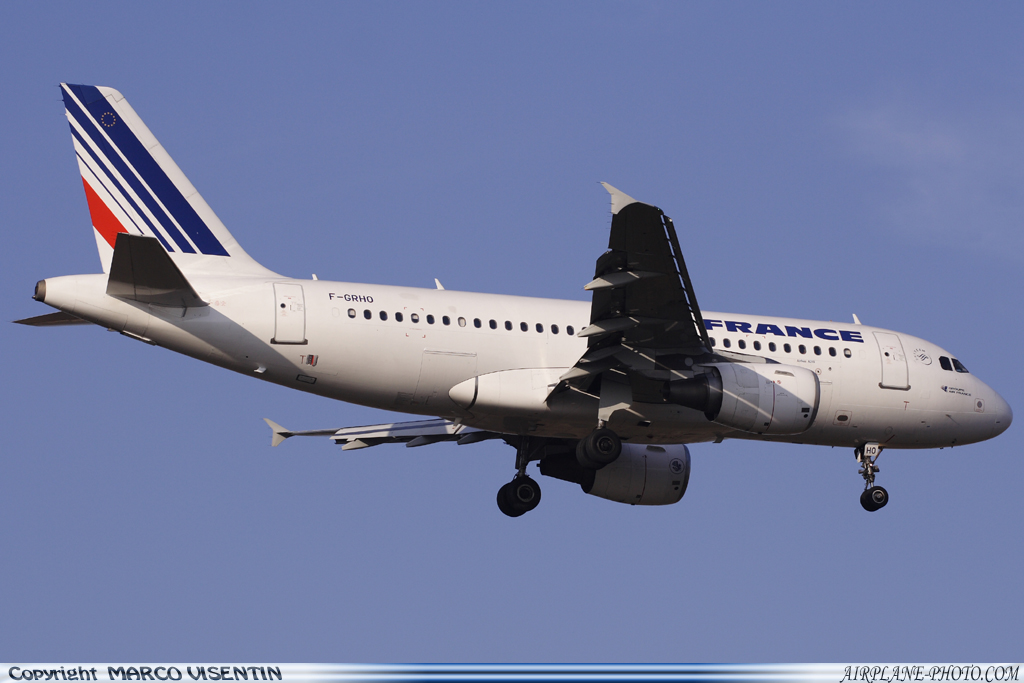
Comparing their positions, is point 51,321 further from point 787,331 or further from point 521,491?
point 787,331

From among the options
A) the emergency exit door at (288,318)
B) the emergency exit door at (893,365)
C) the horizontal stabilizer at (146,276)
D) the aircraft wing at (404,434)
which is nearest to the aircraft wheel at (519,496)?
the aircraft wing at (404,434)

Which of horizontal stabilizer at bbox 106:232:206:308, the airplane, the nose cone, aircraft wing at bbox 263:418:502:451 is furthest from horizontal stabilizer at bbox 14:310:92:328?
the nose cone

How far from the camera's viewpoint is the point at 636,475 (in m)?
29.8

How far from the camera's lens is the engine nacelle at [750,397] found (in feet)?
81.1

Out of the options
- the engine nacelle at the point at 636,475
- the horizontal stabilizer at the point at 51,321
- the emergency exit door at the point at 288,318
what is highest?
the engine nacelle at the point at 636,475

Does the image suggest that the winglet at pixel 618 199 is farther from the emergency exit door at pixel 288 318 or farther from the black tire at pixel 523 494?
the black tire at pixel 523 494

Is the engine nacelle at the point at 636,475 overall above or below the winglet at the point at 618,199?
below

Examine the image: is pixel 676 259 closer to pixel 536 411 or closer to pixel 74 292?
pixel 536 411

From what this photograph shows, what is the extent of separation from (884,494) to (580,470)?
6958 millimetres

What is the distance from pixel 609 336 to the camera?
24.5 metres

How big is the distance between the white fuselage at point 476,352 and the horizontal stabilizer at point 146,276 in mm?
212

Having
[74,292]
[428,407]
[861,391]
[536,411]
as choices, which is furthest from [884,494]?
[74,292]

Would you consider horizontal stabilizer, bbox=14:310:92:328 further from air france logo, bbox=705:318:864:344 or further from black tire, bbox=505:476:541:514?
air france logo, bbox=705:318:864:344

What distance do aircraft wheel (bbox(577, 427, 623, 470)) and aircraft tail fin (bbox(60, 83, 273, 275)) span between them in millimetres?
7449
